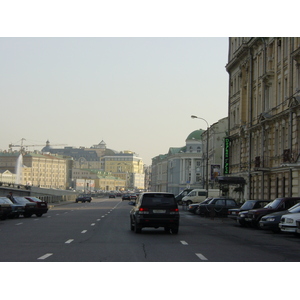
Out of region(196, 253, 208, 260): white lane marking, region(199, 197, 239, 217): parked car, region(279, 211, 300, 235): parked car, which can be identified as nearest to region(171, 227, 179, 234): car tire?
region(279, 211, 300, 235): parked car

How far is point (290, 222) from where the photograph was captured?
2494 cm

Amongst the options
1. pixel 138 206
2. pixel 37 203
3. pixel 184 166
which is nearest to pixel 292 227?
pixel 138 206

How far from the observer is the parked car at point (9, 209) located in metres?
37.7

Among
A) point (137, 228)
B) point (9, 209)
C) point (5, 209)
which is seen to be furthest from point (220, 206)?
A: point (137, 228)

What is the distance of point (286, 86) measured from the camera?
1876 inches

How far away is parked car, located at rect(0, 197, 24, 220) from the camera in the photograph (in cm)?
3771

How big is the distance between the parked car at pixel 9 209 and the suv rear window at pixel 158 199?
1482 centimetres

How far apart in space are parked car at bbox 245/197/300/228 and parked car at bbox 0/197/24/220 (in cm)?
1476

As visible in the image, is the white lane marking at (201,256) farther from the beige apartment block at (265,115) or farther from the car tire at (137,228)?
the beige apartment block at (265,115)

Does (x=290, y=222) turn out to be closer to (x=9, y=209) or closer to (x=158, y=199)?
(x=158, y=199)

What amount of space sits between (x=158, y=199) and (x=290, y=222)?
540cm

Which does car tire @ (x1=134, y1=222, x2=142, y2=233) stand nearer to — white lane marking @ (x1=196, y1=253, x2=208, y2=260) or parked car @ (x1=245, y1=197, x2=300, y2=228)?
parked car @ (x1=245, y1=197, x2=300, y2=228)

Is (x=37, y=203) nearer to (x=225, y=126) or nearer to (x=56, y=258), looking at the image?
(x=56, y=258)
